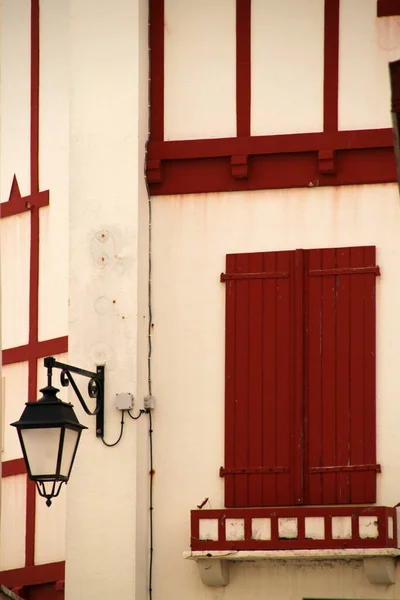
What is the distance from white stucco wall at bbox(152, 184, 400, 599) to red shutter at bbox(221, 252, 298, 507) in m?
0.12

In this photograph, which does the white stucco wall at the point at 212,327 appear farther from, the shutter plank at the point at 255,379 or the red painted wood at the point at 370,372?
the shutter plank at the point at 255,379

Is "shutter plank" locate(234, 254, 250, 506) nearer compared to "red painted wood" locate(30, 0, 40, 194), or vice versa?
"shutter plank" locate(234, 254, 250, 506)

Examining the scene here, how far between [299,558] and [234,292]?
8.56 ft

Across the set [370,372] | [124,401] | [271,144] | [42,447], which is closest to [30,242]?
[124,401]

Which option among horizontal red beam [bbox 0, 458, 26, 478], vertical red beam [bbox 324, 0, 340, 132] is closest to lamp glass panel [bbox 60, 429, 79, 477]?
horizontal red beam [bbox 0, 458, 26, 478]

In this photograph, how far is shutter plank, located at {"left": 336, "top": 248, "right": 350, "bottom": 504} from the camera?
17203mm

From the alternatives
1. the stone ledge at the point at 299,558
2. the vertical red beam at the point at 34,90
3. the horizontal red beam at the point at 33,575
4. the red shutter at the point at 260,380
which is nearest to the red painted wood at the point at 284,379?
the red shutter at the point at 260,380

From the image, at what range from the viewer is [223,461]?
17.6 meters

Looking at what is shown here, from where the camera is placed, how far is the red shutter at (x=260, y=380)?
1742cm

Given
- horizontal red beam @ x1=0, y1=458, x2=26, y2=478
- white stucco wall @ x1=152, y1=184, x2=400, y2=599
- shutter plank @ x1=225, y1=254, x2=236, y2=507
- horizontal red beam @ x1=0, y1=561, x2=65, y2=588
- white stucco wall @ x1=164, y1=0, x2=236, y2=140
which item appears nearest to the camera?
white stucco wall @ x1=152, y1=184, x2=400, y2=599

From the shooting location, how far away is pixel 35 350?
20.0 m

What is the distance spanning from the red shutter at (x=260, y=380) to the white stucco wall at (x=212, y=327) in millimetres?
116

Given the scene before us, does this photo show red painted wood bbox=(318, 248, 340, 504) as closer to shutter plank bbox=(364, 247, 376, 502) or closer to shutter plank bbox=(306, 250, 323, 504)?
shutter plank bbox=(306, 250, 323, 504)

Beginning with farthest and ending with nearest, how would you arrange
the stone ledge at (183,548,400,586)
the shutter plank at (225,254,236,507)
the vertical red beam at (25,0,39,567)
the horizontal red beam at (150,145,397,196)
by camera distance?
the vertical red beam at (25,0,39,567) → the horizontal red beam at (150,145,397,196) → the shutter plank at (225,254,236,507) → the stone ledge at (183,548,400,586)
